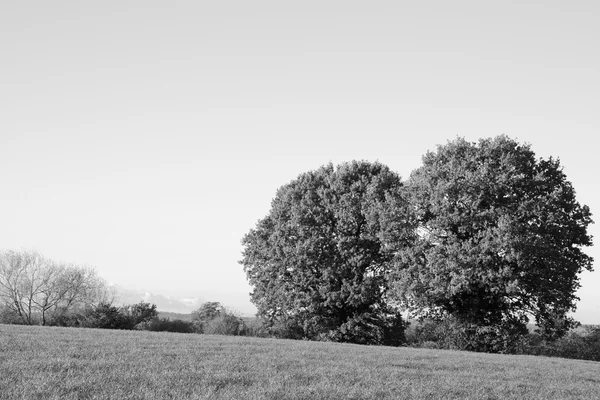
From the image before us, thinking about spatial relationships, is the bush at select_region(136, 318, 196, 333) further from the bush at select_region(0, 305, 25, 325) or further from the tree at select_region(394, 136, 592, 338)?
the tree at select_region(394, 136, 592, 338)

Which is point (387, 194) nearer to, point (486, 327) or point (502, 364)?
point (486, 327)

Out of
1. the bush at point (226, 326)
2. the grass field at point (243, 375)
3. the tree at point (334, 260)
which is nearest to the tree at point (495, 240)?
the tree at point (334, 260)

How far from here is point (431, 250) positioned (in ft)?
144

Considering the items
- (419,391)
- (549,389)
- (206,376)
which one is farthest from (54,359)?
(549,389)

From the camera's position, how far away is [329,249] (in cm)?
5384

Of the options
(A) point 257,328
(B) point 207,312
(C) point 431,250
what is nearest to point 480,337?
(C) point 431,250

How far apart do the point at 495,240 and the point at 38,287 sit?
56.1 m

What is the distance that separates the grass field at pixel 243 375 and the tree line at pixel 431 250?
16081 millimetres

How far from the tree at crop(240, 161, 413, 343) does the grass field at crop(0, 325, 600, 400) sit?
24448mm

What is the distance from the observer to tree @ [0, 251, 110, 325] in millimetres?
66625

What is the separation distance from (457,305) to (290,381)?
112 feet

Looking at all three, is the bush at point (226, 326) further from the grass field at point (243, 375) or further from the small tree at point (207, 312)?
the grass field at point (243, 375)

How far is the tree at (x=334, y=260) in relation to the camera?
170 feet

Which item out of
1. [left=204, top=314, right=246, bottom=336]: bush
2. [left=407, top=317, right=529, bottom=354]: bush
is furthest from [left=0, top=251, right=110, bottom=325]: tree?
[left=407, top=317, right=529, bottom=354]: bush
